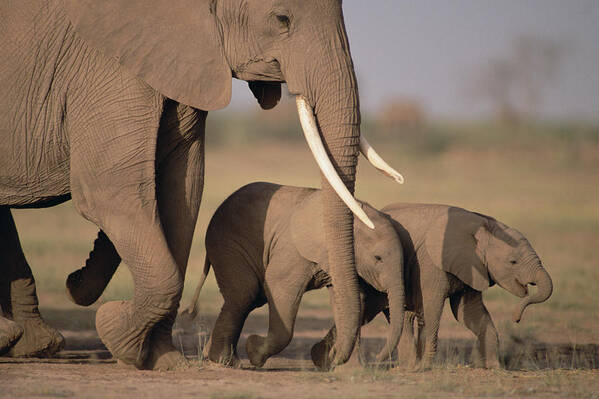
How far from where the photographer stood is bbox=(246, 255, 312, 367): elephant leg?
7473mm

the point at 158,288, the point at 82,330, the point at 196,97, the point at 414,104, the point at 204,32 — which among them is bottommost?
the point at 82,330

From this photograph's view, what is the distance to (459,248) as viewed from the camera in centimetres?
805

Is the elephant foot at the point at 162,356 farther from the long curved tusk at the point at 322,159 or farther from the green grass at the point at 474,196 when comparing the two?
the green grass at the point at 474,196

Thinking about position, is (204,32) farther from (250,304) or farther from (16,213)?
(16,213)

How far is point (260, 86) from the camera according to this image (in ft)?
22.0

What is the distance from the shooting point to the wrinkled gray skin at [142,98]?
601 centimetres

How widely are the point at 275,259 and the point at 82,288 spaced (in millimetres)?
1564

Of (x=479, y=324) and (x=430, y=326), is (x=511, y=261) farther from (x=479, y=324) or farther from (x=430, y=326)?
(x=430, y=326)

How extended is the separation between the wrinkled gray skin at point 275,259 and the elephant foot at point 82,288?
99 cm

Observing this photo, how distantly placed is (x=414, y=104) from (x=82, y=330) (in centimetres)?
5007

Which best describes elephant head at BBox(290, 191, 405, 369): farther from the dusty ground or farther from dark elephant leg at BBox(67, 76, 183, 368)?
dark elephant leg at BBox(67, 76, 183, 368)

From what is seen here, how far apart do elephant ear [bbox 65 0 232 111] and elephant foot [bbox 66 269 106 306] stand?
223 cm

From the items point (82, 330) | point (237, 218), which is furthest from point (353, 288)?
point (82, 330)

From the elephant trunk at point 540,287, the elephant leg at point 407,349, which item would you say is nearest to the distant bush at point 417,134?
the elephant trunk at point 540,287
